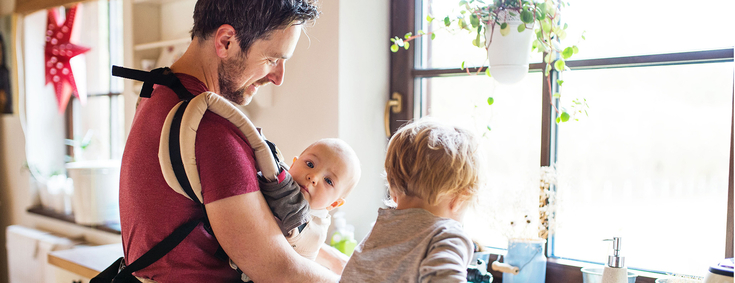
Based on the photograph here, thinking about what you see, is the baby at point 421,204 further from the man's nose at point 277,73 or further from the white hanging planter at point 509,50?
the white hanging planter at point 509,50

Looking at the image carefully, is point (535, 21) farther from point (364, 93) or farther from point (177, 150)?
point (177, 150)

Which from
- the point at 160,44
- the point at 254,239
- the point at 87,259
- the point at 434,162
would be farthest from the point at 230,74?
the point at 160,44

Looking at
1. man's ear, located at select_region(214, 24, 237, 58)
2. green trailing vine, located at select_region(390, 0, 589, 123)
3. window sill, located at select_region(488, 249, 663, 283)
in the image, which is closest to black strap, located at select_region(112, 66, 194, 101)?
man's ear, located at select_region(214, 24, 237, 58)

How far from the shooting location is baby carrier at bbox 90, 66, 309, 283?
0.97m

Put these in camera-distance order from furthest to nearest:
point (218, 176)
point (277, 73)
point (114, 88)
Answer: point (114, 88) → point (277, 73) → point (218, 176)

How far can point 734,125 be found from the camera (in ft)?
3.97

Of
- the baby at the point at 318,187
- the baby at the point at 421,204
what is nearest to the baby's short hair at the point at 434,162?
the baby at the point at 421,204

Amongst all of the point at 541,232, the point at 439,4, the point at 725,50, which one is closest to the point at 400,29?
the point at 439,4

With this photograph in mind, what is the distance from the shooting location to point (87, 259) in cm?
222

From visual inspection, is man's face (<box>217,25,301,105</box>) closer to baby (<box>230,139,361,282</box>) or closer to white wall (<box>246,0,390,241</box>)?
baby (<box>230,139,361,282</box>)

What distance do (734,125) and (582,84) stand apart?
470 millimetres

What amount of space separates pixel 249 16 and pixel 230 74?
0.14 metres

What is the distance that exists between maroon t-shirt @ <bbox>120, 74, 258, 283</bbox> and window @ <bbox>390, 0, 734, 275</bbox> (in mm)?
723

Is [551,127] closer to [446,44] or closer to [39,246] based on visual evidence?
[446,44]
